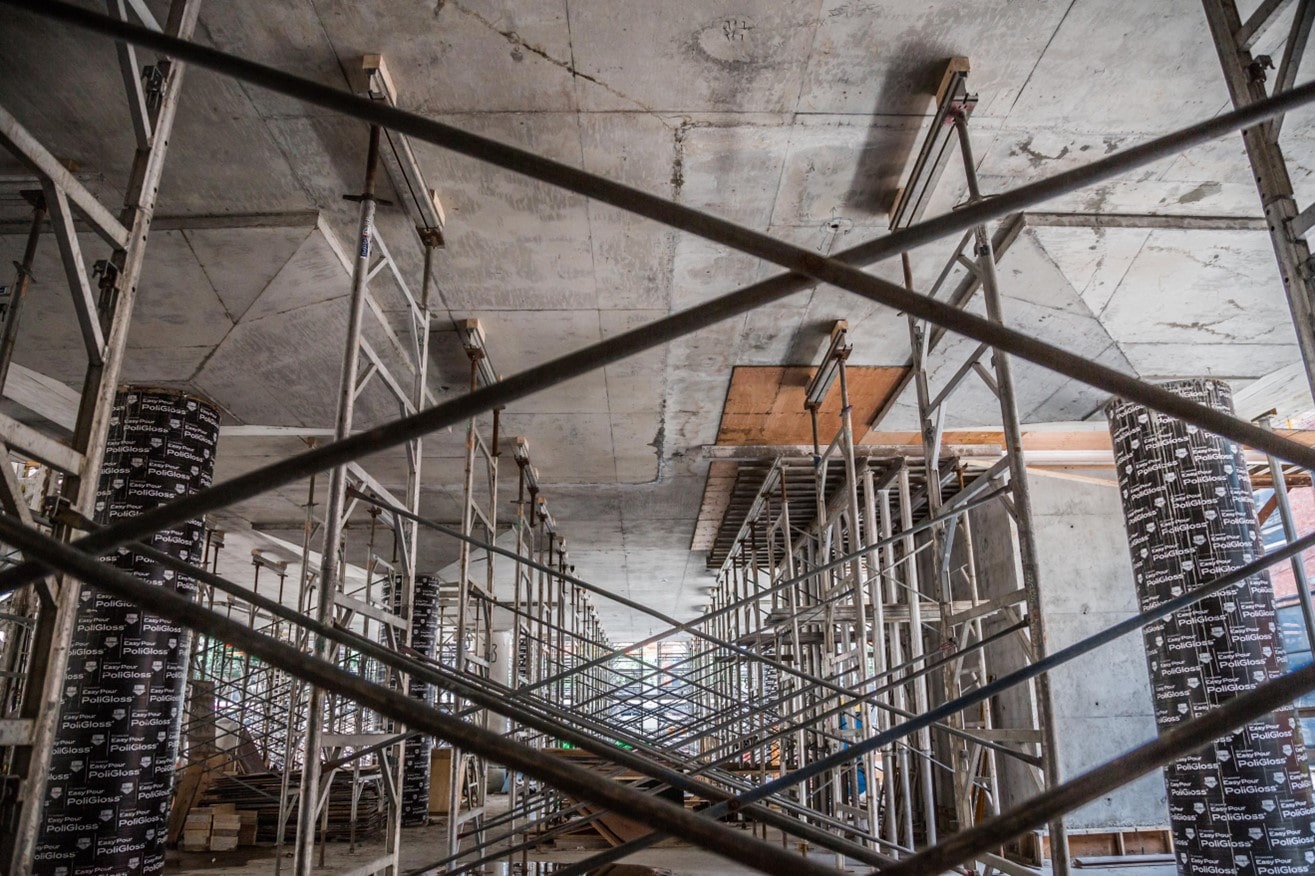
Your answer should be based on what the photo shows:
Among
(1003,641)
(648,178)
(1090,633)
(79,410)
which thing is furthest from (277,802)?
(79,410)

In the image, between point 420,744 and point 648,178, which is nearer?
point 648,178

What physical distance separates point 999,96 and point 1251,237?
3166 millimetres

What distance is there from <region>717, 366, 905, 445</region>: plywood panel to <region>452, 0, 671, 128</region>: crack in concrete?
13.5 feet

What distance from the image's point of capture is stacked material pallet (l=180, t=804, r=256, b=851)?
12.3 meters

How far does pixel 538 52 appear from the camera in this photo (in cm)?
497

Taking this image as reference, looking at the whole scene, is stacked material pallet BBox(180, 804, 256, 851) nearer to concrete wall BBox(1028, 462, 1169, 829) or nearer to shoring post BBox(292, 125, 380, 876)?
shoring post BBox(292, 125, 380, 876)

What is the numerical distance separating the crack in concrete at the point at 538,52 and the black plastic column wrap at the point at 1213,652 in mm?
5481

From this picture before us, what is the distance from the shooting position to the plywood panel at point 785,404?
9336 mm

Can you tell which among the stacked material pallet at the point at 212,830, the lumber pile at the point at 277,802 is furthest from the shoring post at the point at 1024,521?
the stacked material pallet at the point at 212,830

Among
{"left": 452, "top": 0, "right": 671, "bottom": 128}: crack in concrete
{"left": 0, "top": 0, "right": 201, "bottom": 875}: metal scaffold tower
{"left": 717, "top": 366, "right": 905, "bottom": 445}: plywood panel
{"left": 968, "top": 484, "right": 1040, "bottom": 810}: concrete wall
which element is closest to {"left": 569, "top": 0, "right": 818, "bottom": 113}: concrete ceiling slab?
{"left": 452, "top": 0, "right": 671, "bottom": 128}: crack in concrete

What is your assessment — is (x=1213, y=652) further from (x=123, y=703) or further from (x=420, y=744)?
(x=420, y=744)

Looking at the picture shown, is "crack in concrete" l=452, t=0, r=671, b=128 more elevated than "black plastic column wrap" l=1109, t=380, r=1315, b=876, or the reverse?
"crack in concrete" l=452, t=0, r=671, b=128

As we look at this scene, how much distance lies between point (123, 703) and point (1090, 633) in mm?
A: 10894

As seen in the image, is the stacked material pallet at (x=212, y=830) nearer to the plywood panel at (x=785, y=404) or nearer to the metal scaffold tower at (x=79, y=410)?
the plywood panel at (x=785, y=404)
